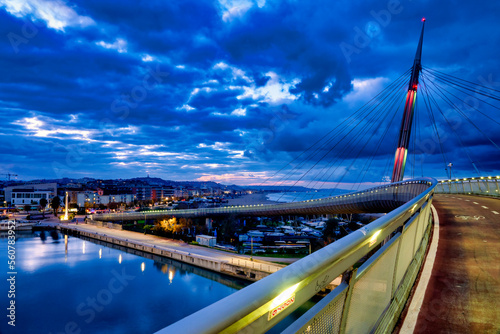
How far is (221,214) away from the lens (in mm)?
60594

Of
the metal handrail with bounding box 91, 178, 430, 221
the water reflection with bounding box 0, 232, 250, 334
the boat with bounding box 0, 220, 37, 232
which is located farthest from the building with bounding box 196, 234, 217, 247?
the boat with bounding box 0, 220, 37, 232

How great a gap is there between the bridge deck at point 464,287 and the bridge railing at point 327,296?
1.77 feet

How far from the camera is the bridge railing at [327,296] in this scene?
0.92m

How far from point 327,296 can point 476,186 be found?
31.2m

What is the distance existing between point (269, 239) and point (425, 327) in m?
45.1

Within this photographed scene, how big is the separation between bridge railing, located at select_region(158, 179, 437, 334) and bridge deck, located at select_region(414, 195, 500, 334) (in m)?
0.54

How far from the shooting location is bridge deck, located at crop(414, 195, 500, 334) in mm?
3211

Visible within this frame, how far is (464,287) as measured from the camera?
425 centimetres

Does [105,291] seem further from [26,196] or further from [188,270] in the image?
[26,196]

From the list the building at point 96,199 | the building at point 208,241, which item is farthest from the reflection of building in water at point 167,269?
the building at point 96,199

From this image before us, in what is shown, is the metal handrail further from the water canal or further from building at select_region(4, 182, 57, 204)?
building at select_region(4, 182, 57, 204)

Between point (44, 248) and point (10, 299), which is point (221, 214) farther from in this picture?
point (10, 299)

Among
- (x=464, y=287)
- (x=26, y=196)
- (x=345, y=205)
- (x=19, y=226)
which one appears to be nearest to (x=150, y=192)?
(x=26, y=196)

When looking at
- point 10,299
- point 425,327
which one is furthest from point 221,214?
point 425,327
